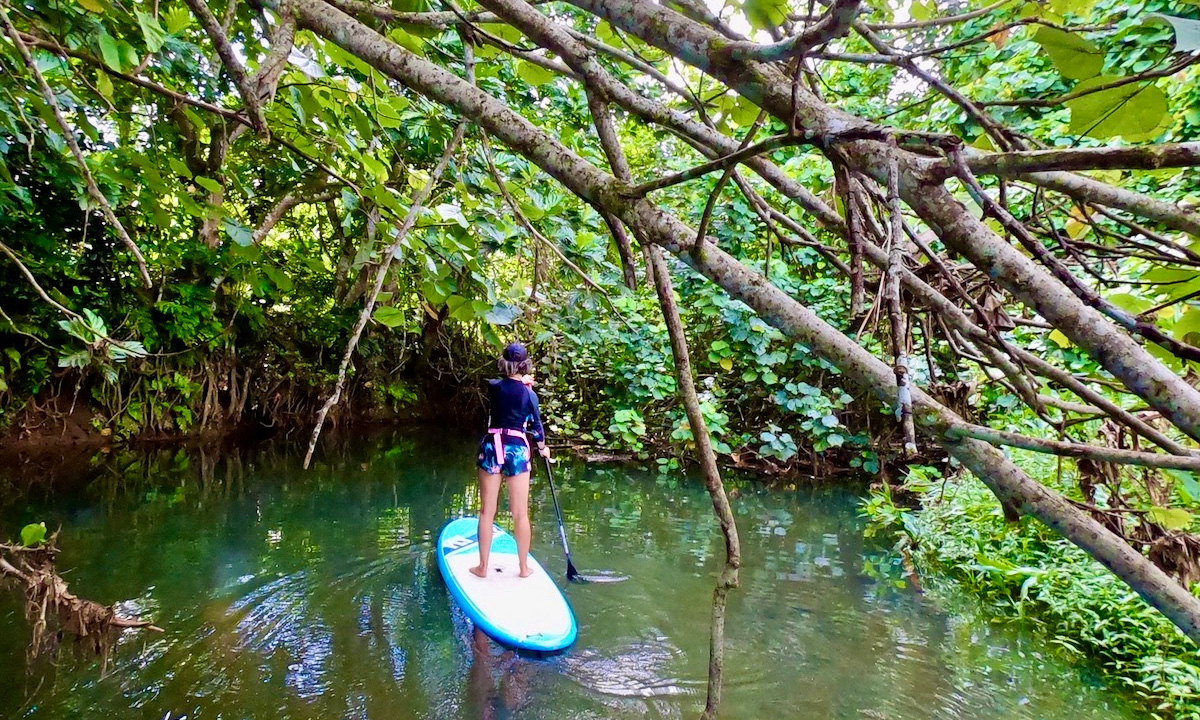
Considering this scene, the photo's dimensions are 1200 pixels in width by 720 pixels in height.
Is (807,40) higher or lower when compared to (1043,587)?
higher

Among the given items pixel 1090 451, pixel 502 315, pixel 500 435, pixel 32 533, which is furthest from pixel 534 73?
pixel 500 435

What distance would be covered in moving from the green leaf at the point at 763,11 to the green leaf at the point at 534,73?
63 cm

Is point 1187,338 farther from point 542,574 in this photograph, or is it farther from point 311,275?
point 311,275

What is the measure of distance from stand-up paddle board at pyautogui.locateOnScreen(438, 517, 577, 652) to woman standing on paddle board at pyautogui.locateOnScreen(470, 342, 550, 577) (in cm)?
10

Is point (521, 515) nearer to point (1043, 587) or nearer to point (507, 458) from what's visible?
point (507, 458)

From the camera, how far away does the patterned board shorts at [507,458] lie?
368 centimetres

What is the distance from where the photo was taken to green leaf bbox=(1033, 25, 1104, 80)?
69 cm

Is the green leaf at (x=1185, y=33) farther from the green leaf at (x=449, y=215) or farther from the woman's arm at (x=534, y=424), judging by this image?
the woman's arm at (x=534, y=424)

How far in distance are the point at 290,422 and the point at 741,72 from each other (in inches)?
370

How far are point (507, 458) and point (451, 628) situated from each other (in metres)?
0.95

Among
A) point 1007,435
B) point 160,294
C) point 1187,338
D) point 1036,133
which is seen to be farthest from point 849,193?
point 160,294

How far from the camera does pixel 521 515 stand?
12.2 ft

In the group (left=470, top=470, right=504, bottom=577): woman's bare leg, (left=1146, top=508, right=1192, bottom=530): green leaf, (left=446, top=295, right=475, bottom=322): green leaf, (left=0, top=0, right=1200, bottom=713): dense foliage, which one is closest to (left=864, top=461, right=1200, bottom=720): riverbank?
(left=0, top=0, right=1200, bottom=713): dense foliage

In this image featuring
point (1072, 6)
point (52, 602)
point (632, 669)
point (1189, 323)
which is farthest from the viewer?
point (632, 669)
